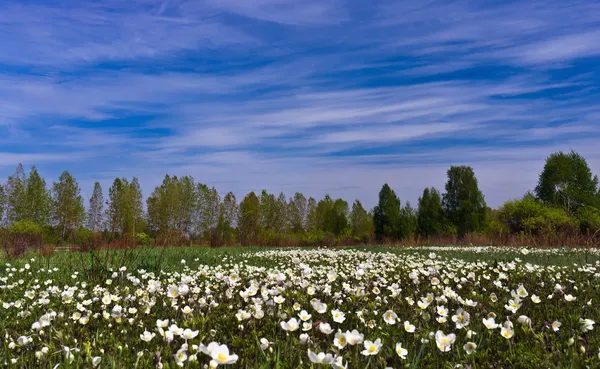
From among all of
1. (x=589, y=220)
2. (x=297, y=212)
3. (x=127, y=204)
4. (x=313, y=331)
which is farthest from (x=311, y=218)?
(x=313, y=331)

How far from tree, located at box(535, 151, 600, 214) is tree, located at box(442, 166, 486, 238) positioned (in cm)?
772

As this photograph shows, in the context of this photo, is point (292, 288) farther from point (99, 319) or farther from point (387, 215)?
point (387, 215)

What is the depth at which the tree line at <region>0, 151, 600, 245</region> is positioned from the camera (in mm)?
31656

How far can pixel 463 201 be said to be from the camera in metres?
34.5

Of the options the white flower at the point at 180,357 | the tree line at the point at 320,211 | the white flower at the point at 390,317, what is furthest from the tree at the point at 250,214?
the white flower at the point at 180,357

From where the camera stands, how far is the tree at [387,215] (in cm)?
3453

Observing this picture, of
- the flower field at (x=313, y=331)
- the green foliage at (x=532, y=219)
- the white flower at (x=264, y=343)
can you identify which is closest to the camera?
the flower field at (x=313, y=331)

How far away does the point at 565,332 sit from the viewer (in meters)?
3.81

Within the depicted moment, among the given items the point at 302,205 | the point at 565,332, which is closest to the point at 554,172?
the point at 302,205

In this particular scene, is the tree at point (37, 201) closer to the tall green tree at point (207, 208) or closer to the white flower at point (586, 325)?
the tall green tree at point (207, 208)

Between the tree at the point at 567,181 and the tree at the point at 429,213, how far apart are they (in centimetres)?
1009

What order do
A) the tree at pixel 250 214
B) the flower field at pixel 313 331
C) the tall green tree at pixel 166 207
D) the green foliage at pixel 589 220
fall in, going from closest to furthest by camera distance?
the flower field at pixel 313 331 < the green foliage at pixel 589 220 < the tree at pixel 250 214 < the tall green tree at pixel 166 207

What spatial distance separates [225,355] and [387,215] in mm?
33669

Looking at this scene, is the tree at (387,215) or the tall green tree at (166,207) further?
the tall green tree at (166,207)
